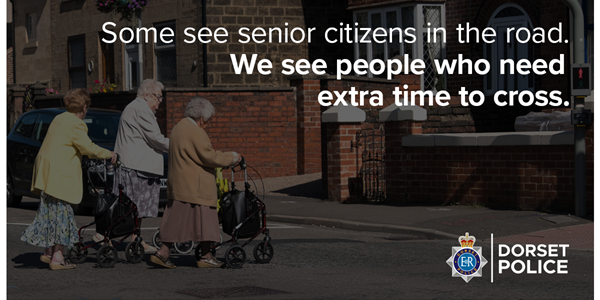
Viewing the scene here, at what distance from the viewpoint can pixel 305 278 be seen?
314 inches

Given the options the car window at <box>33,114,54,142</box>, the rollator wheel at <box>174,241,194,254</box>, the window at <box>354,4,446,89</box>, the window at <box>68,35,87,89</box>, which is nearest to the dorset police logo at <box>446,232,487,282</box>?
the rollator wheel at <box>174,241,194,254</box>

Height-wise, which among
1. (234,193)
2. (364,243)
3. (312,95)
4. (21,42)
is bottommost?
(364,243)

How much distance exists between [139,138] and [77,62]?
2029 cm

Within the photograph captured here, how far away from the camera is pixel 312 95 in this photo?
19.9m

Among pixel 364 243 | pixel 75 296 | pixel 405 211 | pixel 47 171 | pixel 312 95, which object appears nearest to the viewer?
pixel 75 296

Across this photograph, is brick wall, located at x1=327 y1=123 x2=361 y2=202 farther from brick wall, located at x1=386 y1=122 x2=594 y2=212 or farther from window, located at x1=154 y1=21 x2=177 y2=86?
window, located at x1=154 y1=21 x2=177 y2=86

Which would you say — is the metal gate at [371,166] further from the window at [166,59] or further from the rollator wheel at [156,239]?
the window at [166,59]

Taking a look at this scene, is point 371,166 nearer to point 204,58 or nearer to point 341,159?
point 341,159

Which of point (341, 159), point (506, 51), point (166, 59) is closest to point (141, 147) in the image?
point (341, 159)

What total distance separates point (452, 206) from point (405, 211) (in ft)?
3.74

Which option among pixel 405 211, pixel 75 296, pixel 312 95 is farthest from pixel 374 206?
pixel 75 296

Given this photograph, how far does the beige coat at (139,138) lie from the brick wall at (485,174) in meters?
6.99

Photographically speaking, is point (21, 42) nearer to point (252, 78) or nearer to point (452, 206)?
point (252, 78)

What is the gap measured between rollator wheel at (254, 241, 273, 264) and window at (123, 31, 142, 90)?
17.9m
